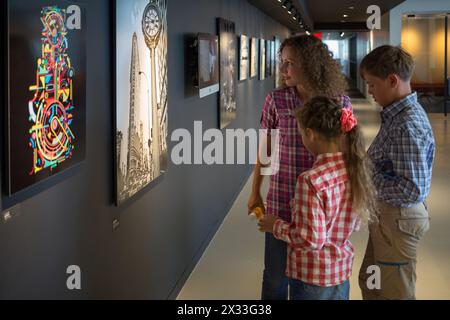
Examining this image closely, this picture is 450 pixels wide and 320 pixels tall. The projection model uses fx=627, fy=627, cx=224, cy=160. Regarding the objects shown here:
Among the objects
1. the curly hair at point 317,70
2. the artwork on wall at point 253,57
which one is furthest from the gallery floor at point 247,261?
the artwork on wall at point 253,57

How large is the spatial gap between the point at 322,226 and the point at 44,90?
1.07m

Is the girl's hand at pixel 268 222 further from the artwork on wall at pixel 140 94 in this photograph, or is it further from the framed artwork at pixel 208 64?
the framed artwork at pixel 208 64

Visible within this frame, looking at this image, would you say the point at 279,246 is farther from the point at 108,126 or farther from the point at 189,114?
the point at 189,114

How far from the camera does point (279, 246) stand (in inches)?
109

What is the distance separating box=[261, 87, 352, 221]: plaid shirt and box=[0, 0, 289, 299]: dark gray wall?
0.74 metres

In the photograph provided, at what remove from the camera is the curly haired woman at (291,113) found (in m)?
2.78

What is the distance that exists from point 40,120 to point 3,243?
0.39 meters

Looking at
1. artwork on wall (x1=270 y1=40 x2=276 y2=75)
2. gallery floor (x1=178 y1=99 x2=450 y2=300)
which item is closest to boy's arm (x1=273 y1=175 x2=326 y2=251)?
gallery floor (x1=178 y1=99 x2=450 y2=300)

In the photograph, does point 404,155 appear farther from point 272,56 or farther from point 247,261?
point 272,56

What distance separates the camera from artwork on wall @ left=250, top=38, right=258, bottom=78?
8695 millimetres

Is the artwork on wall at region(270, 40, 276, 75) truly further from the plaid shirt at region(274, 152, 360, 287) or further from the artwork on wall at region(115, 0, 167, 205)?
the plaid shirt at region(274, 152, 360, 287)

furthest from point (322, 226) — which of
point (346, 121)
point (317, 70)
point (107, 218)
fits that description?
point (107, 218)

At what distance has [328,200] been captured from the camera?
2264 mm
